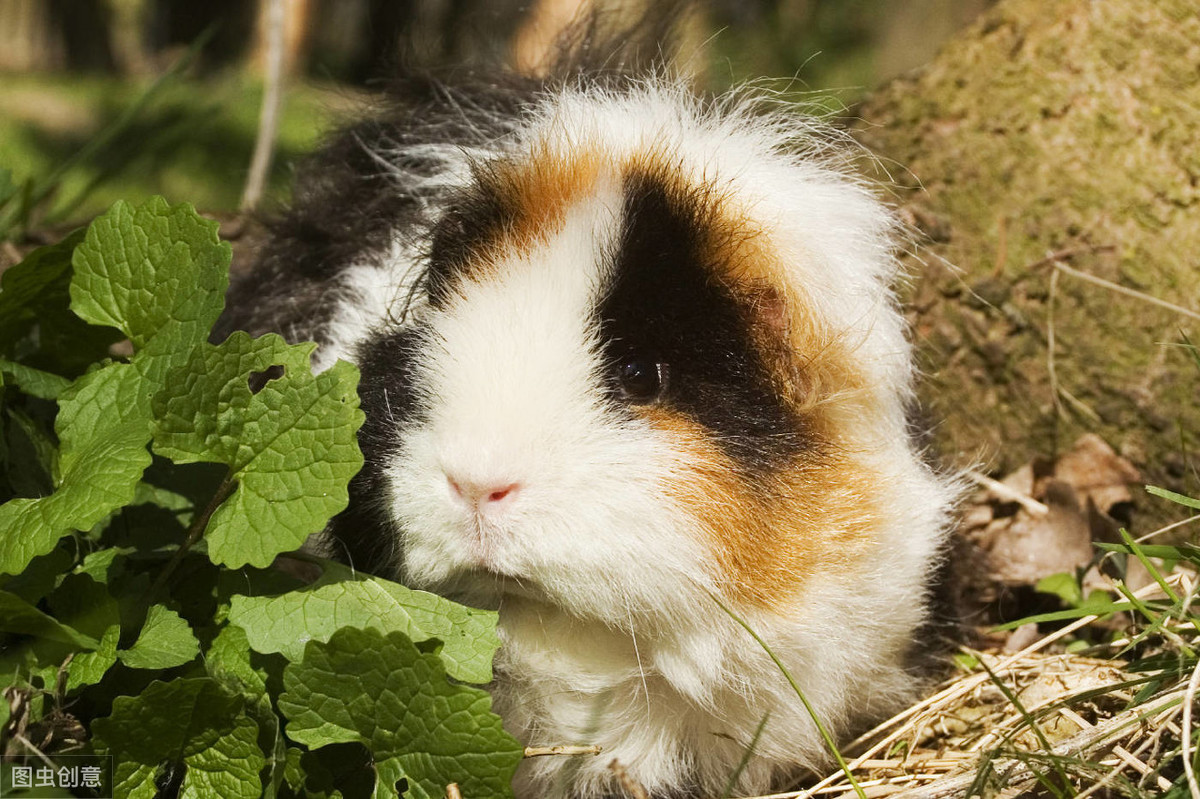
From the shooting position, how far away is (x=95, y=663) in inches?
56.1

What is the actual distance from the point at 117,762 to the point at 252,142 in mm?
4969

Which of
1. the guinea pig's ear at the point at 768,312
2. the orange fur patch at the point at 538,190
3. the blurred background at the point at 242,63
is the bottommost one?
the blurred background at the point at 242,63

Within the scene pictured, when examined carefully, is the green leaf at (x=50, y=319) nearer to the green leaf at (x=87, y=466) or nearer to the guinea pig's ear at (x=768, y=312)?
the green leaf at (x=87, y=466)

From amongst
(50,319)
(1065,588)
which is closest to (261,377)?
(50,319)

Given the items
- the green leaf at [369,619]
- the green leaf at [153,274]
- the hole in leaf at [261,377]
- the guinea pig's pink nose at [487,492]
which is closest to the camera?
the guinea pig's pink nose at [487,492]

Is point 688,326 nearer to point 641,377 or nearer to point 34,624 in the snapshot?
point 641,377

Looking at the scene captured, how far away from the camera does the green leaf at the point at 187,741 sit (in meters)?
1.38

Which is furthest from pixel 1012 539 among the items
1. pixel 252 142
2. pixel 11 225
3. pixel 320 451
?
pixel 252 142

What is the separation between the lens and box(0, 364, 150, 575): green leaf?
1.35 m

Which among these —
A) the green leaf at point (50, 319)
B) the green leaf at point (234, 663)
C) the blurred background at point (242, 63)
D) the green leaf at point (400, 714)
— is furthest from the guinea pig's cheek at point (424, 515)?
the blurred background at point (242, 63)

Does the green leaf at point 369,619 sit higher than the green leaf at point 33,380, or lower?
lower

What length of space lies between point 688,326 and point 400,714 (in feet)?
2.10

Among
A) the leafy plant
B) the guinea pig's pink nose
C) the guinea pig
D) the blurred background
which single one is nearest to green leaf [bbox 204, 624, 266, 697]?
the leafy plant

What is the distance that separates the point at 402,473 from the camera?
1486mm
